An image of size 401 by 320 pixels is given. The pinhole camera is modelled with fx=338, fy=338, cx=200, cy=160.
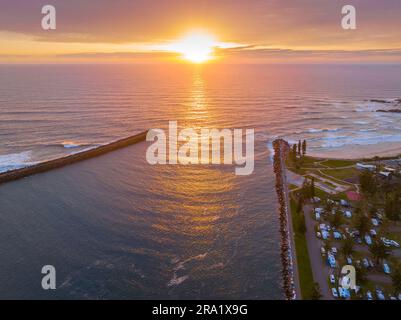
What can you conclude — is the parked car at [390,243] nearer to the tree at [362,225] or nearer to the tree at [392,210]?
the tree at [362,225]

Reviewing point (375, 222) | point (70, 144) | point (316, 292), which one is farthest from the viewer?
point (70, 144)

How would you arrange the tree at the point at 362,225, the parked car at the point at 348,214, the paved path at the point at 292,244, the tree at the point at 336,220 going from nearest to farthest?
1. the paved path at the point at 292,244
2. the tree at the point at 362,225
3. the tree at the point at 336,220
4. the parked car at the point at 348,214

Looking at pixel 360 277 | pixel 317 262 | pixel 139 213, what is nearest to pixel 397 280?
pixel 360 277

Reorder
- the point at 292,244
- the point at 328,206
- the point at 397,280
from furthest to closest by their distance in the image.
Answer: the point at 328,206
the point at 292,244
the point at 397,280

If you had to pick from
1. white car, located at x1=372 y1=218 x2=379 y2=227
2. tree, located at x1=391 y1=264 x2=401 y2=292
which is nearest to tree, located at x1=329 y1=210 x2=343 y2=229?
white car, located at x1=372 y1=218 x2=379 y2=227

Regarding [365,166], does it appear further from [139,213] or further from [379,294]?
[139,213]

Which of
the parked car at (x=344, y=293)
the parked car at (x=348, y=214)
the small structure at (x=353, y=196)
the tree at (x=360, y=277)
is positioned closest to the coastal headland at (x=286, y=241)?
the parked car at (x=344, y=293)

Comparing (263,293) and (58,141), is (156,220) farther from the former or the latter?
(58,141)

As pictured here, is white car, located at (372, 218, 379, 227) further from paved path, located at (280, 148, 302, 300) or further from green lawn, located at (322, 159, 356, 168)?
green lawn, located at (322, 159, 356, 168)
